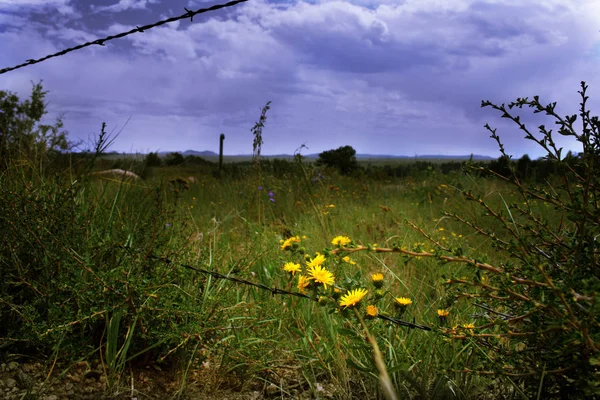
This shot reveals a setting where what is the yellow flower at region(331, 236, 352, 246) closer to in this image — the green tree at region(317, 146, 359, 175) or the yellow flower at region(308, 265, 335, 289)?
the yellow flower at region(308, 265, 335, 289)

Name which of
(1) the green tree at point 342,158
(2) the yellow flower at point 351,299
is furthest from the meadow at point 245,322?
(1) the green tree at point 342,158

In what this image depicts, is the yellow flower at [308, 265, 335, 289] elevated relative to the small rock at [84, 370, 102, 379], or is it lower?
elevated

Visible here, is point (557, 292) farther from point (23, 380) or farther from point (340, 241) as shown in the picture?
point (23, 380)

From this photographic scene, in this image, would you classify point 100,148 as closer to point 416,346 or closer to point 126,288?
point 126,288

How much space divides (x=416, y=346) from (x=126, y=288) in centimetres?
129

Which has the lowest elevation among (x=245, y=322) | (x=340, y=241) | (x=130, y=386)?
(x=130, y=386)

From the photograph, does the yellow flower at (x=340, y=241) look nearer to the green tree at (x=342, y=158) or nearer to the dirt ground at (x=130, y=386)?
the dirt ground at (x=130, y=386)

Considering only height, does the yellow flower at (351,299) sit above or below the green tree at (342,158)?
below

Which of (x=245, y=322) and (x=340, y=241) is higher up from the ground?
(x=340, y=241)

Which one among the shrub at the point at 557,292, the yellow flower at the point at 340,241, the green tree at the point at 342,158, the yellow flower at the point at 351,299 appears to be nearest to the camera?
the shrub at the point at 557,292

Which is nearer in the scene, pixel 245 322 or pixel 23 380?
pixel 23 380

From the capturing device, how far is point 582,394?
148 centimetres

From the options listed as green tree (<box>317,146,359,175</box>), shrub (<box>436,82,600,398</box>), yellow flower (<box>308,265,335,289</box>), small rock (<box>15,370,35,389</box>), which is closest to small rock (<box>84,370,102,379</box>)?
small rock (<box>15,370,35,389</box>)

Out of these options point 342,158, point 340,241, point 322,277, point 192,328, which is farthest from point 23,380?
point 342,158
